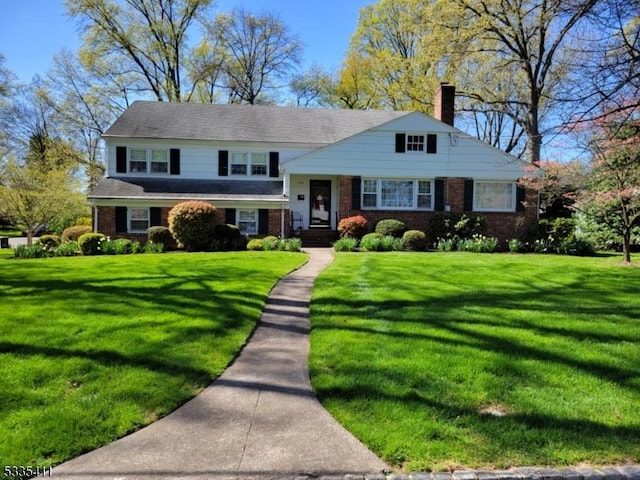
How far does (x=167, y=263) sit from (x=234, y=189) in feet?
→ 31.7

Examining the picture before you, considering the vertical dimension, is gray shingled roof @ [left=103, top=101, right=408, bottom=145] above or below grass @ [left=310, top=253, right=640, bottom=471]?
above

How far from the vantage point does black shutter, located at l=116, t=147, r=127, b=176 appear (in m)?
22.0

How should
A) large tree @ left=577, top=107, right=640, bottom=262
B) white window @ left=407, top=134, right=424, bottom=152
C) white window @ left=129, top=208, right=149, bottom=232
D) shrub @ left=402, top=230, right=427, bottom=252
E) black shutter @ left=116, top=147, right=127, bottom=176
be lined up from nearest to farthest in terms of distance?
1. large tree @ left=577, top=107, right=640, bottom=262
2. shrub @ left=402, top=230, right=427, bottom=252
3. white window @ left=129, top=208, right=149, bottom=232
4. white window @ left=407, top=134, right=424, bottom=152
5. black shutter @ left=116, top=147, right=127, bottom=176

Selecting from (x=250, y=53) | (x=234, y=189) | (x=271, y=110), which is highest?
(x=250, y=53)

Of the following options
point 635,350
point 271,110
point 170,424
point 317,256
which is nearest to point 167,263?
point 317,256

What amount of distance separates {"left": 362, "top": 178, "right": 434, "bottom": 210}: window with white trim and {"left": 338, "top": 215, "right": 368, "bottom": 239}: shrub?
4.89 ft

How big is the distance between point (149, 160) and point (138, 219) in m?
3.72

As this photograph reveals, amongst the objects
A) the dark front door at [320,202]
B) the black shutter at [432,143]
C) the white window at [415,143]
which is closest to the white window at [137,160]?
the dark front door at [320,202]

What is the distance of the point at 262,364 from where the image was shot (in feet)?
16.8

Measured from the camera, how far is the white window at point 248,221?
20663 mm

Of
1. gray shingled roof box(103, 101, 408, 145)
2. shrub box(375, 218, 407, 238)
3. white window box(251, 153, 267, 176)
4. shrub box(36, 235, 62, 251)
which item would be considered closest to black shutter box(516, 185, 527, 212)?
shrub box(375, 218, 407, 238)

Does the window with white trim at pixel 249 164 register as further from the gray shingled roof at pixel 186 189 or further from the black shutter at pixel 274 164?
the gray shingled roof at pixel 186 189

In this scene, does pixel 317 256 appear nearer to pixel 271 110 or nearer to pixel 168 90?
pixel 271 110

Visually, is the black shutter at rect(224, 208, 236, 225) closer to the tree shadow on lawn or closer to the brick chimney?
the brick chimney
